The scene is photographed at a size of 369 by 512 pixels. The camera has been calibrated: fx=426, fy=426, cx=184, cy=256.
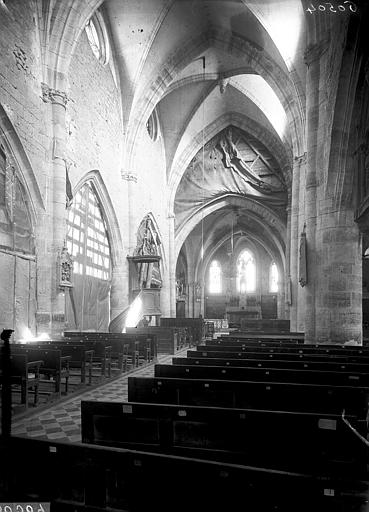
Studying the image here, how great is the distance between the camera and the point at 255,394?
15.6 ft

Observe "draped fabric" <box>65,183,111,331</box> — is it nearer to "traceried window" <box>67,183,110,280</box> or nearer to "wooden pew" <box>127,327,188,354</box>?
"traceried window" <box>67,183,110,280</box>

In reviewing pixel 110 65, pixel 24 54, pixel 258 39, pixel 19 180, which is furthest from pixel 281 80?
pixel 19 180

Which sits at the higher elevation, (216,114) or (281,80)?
(216,114)

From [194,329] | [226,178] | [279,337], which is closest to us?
[279,337]

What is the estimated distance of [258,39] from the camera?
2022cm

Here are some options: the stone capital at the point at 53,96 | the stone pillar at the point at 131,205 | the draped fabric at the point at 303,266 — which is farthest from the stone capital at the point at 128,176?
the draped fabric at the point at 303,266

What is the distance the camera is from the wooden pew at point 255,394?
4.53m

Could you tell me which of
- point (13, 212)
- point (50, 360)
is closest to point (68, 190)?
point (13, 212)

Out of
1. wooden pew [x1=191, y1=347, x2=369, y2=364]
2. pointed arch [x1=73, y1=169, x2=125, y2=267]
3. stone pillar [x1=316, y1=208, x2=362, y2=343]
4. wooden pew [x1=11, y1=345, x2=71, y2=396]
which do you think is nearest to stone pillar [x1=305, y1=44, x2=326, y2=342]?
stone pillar [x1=316, y1=208, x2=362, y2=343]

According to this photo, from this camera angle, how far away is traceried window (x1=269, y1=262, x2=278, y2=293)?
4053cm

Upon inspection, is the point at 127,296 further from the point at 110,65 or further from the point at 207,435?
the point at 207,435

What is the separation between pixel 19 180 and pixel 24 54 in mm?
3791

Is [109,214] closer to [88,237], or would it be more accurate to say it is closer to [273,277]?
[88,237]

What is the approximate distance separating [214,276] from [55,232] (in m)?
30.3
